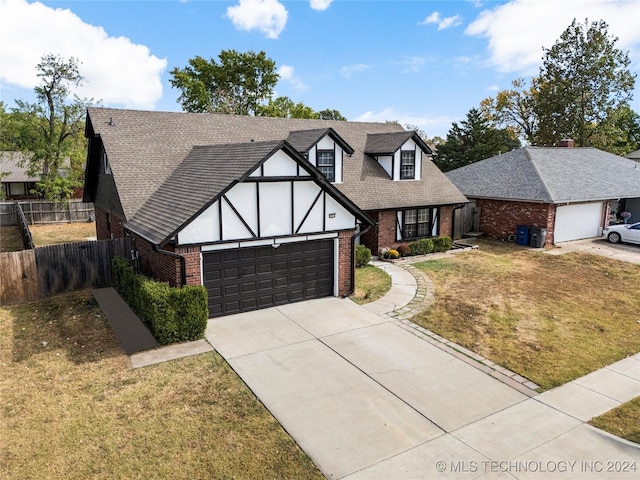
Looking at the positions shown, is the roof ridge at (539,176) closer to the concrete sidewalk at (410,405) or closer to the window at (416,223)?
the window at (416,223)

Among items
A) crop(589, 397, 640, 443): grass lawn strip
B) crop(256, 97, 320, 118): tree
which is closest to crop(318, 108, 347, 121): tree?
crop(256, 97, 320, 118): tree

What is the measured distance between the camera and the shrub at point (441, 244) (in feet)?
73.2

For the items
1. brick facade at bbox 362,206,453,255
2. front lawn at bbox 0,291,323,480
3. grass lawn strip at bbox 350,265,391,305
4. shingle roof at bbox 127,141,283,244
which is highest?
shingle roof at bbox 127,141,283,244

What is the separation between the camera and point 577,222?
2525 cm

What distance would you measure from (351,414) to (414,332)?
449 cm

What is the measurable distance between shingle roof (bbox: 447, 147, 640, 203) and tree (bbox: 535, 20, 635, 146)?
13.8 meters

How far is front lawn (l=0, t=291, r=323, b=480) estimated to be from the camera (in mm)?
6816

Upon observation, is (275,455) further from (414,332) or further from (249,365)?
(414,332)

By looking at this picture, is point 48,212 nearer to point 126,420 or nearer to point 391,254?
point 391,254

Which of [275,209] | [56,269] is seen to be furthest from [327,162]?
[56,269]

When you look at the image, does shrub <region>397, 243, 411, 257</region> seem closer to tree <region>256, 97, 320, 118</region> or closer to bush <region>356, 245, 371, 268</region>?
bush <region>356, 245, 371, 268</region>

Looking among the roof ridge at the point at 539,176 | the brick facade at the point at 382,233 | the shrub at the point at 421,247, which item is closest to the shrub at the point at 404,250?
the shrub at the point at 421,247

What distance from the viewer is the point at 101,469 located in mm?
6738

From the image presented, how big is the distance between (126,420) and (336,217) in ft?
28.3
